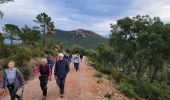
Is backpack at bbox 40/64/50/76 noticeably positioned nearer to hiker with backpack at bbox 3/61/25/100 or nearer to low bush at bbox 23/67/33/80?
hiker with backpack at bbox 3/61/25/100

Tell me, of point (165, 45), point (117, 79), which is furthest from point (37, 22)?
point (117, 79)

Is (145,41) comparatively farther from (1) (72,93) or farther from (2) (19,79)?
(2) (19,79)

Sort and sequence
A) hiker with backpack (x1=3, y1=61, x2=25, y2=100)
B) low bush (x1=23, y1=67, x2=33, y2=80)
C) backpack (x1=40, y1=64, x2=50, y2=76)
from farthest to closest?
low bush (x1=23, y1=67, x2=33, y2=80)
backpack (x1=40, y1=64, x2=50, y2=76)
hiker with backpack (x1=3, y1=61, x2=25, y2=100)

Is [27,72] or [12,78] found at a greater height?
[12,78]

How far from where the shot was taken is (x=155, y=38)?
161 feet

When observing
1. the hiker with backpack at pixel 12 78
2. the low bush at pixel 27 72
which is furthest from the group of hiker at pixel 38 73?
the low bush at pixel 27 72

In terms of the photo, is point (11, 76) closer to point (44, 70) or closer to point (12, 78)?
point (12, 78)

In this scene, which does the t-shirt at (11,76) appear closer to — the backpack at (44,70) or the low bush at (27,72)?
the backpack at (44,70)

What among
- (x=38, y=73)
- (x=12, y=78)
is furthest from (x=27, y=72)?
(x=12, y=78)

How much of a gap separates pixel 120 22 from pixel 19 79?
135ft

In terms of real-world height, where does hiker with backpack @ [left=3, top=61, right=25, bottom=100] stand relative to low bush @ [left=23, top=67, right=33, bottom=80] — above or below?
above

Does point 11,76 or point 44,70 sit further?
point 44,70

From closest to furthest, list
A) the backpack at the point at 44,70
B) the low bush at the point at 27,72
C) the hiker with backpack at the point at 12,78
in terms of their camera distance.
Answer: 1. the hiker with backpack at the point at 12,78
2. the backpack at the point at 44,70
3. the low bush at the point at 27,72

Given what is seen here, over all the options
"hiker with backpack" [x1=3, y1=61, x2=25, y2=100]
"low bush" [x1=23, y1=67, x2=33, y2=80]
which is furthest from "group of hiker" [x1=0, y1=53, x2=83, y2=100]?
"low bush" [x1=23, y1=67, x2=33, y2=80]
